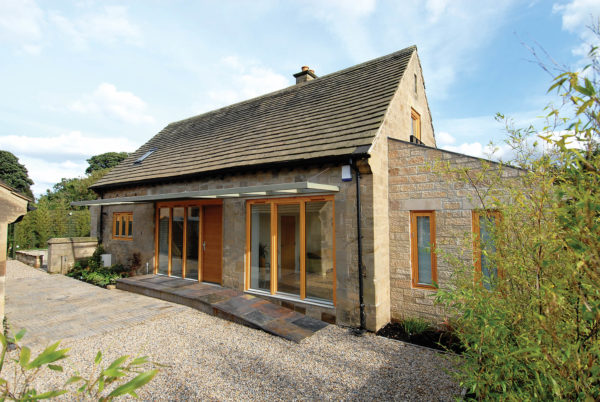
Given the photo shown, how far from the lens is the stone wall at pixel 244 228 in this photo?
6926 mm

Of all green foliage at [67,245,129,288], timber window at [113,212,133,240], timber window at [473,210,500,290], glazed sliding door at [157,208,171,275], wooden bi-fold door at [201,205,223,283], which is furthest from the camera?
timber window at [113,212,133,240]

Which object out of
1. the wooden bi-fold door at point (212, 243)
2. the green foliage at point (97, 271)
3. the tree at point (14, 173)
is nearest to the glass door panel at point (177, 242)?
the wooden bi-fold door at point (212, 243)

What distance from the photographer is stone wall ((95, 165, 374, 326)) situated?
6.93 m

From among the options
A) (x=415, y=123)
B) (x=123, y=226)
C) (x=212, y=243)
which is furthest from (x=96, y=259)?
(x=415, y=123)

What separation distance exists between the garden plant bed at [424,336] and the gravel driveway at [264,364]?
29 centimetres

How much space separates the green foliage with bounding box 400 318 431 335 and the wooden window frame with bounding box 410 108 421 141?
6.17 m

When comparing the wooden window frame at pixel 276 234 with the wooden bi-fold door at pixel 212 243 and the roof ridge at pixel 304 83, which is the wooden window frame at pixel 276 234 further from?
the roof ridge at pixel 304 83

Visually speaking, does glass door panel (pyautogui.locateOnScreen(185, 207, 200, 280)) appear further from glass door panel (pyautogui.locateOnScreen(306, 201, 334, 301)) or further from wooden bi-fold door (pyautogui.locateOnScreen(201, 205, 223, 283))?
glass door panel (pyautogui.locateOnScreen(306, 201, 334, 301))

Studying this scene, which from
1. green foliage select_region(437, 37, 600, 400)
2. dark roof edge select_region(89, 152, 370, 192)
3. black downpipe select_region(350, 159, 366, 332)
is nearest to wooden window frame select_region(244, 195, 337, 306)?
black downpipe select_region(350, 159, 366, 332)

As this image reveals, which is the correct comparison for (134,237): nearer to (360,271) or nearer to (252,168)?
(252,168)

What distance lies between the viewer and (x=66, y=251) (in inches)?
541

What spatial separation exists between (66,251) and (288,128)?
12.3 meters

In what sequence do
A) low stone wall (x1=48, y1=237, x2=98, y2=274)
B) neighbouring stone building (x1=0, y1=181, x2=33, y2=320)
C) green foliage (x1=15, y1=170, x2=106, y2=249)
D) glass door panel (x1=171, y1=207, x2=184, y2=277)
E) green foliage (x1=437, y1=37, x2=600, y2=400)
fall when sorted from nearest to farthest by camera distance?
green foliage (x1=437, y1=37, x2=600, y2=400), neighbouring stone building (x1=0, y1=181, x2=33, y2=320), glass door panel (x1=171, y1=207, x2=184, y2=277), low stone wall (x1=48, y1=237, x2=98, y2=274), green foliage (x1=15, y1=170, x2=106, y2=249)

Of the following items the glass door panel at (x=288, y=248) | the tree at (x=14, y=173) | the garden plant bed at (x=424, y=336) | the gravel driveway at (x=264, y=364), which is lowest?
the garden plant bed at (x=424, y=336)
